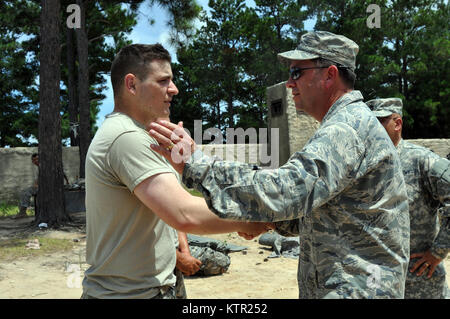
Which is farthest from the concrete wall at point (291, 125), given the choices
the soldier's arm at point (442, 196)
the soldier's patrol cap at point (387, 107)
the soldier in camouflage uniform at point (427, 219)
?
the soldier's arm at point (442, 196)

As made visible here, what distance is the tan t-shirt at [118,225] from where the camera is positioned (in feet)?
5.87

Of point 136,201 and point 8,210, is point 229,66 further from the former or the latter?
point 136,201

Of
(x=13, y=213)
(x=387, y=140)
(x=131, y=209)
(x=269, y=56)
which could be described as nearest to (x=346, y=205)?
(x=387, y=140)

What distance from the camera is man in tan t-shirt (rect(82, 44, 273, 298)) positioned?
1.67m

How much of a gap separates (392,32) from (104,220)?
78.2 feet

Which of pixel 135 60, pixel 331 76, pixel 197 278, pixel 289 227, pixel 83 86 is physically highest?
pixel 83 86

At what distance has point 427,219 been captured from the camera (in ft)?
9.99

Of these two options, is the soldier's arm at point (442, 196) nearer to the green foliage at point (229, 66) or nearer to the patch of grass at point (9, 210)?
the patch of grass at point (9, 210)

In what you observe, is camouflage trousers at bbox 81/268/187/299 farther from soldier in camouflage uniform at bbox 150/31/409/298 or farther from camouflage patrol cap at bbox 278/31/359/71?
camouflage patrol cap at bbox 278/31/359/71

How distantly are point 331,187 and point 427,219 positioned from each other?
189 cm

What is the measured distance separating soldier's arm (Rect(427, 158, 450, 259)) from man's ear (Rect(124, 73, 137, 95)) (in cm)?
198

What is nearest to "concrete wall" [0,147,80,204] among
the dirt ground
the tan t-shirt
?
the dirt ground

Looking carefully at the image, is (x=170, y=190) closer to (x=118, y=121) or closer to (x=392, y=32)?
(x=118, y=121)

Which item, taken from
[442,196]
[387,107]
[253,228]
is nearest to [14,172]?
[387,107]
